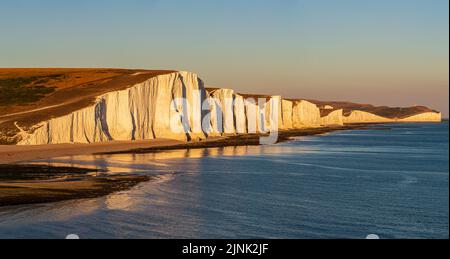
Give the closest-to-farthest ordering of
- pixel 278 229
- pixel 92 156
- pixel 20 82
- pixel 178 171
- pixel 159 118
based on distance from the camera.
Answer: pixel 278 229
pixel 178 171
pixel 92 156
pixel 159 118
pixel 20 82

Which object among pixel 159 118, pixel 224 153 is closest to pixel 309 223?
pixel 224 153

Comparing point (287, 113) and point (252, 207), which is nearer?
point (252, 207)

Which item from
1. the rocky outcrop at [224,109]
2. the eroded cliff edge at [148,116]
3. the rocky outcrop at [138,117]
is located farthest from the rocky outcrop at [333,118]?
the rocky outcrop at [138,117]

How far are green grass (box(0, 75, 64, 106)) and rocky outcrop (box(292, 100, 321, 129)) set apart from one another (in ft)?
230

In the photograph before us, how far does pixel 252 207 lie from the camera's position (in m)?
22.5

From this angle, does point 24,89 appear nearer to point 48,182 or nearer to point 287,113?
point 48,182

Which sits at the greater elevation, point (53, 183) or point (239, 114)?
point (239, 114)

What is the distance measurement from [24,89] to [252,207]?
57.7 m

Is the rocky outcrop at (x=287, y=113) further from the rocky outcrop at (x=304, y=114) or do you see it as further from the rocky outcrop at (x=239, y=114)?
the rocky outcrop at (x=239, y=114)

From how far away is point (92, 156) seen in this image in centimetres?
4638

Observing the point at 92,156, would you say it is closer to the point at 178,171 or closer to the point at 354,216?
the point at 178,171

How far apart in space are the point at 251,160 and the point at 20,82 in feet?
150

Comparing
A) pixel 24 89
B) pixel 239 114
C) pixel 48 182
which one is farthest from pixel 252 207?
pixel 239 114

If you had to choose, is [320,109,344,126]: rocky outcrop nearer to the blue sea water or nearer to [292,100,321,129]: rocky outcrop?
[292,100,321,129]: rocky outcrop
